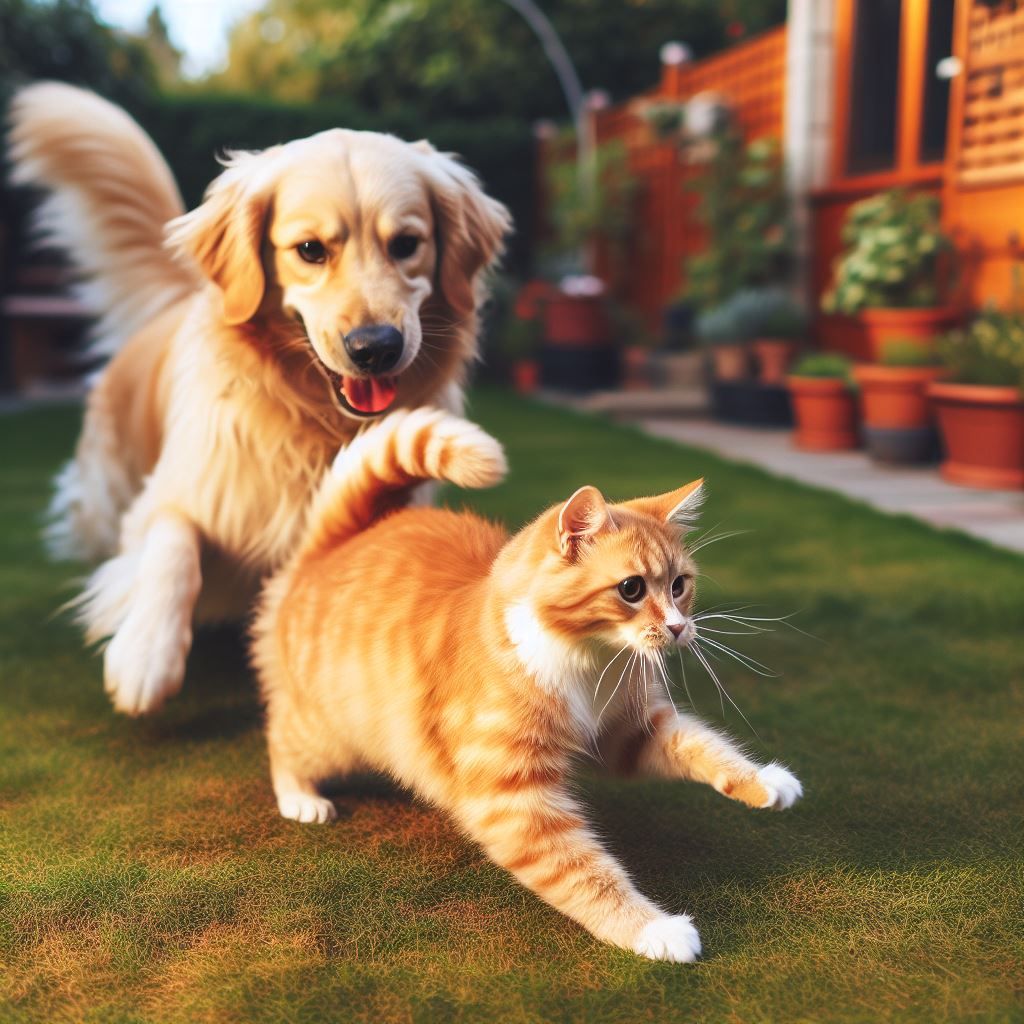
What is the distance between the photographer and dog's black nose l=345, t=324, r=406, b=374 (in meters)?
2.19

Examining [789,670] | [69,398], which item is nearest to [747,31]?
[69,398]

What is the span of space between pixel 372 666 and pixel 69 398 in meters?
8.88

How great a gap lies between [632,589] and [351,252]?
42.3 inches

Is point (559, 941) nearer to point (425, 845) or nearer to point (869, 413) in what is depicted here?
point (425, 845)

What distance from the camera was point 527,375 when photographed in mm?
10648

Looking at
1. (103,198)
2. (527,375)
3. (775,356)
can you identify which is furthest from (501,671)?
(527,375)

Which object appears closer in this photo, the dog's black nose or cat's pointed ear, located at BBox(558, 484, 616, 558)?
cat's pointed ear, located at BBox(558, 484, 616, 558)

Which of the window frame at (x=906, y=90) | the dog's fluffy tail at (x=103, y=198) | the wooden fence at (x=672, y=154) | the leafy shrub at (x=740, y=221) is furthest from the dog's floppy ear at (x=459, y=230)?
the wooden fence at (x=672, y=154)

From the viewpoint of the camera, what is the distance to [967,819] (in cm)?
193

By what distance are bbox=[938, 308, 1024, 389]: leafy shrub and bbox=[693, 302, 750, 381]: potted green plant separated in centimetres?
226

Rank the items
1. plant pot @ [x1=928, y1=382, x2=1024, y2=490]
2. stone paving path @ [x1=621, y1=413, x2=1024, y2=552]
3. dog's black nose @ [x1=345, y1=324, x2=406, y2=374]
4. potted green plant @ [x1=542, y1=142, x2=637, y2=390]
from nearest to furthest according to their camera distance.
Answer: dog's black nose @ [x1=345, y1=324, x2=406, y2=374], stone paving path @ [x1=621, y1=413, x2=1024, y2=552], plant pot @ [x1=928, y1=382, x2=1024, y2=490], potted green plant @ [x1=542, y1=142, x2=637, y2=390]

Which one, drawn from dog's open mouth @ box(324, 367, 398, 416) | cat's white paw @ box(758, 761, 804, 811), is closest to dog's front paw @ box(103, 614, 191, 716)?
dog's open mouth @ box(324, 367, 398, 416)

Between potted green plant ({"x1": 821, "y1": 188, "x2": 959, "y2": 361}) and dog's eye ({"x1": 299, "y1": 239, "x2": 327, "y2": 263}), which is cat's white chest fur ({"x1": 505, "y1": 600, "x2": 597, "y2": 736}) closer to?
dog's eye ({"x1": 299, "y1": 239, "x2": 327, "y2": 263})

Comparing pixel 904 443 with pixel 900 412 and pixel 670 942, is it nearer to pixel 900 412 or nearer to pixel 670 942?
pixel 900 412
